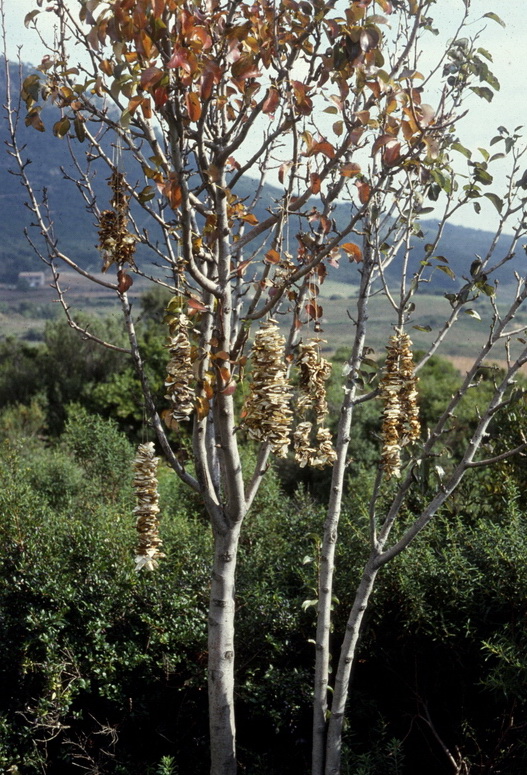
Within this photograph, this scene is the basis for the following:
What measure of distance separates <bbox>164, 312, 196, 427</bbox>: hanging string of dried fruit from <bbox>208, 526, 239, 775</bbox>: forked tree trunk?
64cm

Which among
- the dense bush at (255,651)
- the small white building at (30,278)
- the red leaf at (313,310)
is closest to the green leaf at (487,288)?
the red leaf at (313,310)

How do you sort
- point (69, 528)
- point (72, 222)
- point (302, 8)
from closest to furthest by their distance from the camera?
point (302, 8), point (69, 528), point (72, 222)

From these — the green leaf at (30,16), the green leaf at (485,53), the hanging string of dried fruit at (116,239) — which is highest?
the green leaf at (485,53)

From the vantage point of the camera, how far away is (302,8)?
215 cm

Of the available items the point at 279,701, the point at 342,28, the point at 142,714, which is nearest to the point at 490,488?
the point at 279,701

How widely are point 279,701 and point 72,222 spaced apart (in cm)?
4929

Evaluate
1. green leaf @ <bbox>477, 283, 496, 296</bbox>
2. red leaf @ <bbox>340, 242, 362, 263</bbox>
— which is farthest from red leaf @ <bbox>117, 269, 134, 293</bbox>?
green leaf @ <bbox>477, 283, 496, 296</bbox>

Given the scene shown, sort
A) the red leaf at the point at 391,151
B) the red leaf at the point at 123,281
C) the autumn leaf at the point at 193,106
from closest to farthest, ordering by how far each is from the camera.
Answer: the autumn leaf at the point at 193,106 → the red leaf at the point at 391,151 → the red leaf at the point at 123,281

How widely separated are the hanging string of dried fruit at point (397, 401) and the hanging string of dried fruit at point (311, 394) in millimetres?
219

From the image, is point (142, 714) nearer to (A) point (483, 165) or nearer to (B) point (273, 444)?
(B) point (273, 444)

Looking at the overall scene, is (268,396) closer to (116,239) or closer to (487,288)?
(116,239)

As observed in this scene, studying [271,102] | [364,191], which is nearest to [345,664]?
[364,191]

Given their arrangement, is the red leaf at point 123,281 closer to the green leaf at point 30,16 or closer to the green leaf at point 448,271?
the green leaf at point 30,16

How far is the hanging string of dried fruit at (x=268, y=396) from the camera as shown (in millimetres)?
2174
